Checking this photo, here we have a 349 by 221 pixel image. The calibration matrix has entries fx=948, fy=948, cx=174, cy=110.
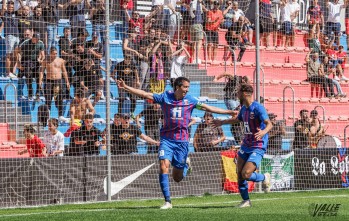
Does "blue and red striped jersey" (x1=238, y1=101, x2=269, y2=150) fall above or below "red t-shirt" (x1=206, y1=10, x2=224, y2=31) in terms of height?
below

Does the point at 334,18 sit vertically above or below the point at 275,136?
above

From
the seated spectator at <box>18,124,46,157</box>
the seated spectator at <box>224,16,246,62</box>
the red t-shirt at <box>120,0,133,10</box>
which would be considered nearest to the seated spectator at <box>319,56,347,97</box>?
the seated spectator at <box>224,16,246,62</box>

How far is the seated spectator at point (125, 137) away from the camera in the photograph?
2047 centimetres

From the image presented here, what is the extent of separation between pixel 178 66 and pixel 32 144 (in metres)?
5.19

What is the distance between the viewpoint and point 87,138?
2016 cm

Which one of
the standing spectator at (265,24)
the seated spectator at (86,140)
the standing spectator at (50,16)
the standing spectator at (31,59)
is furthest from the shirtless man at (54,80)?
the standing spectator at (265,24)

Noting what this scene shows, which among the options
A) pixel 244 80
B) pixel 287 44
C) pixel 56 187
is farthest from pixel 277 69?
pixel 56 187

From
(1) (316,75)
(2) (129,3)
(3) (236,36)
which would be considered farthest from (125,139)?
(1) (316,75)

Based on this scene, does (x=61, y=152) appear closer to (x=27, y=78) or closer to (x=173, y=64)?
(x=27, y=78)

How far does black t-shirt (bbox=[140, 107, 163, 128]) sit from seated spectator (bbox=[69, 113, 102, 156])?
5.45 feet

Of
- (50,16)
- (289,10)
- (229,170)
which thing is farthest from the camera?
(289,10)

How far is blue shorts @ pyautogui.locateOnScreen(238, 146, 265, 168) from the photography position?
16.5 metres

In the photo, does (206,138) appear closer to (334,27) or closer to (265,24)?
(265,24)

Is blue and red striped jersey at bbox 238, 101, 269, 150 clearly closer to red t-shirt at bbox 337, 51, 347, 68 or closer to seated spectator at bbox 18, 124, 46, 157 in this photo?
seated spectator at bbox 18, 124, 46, 157
